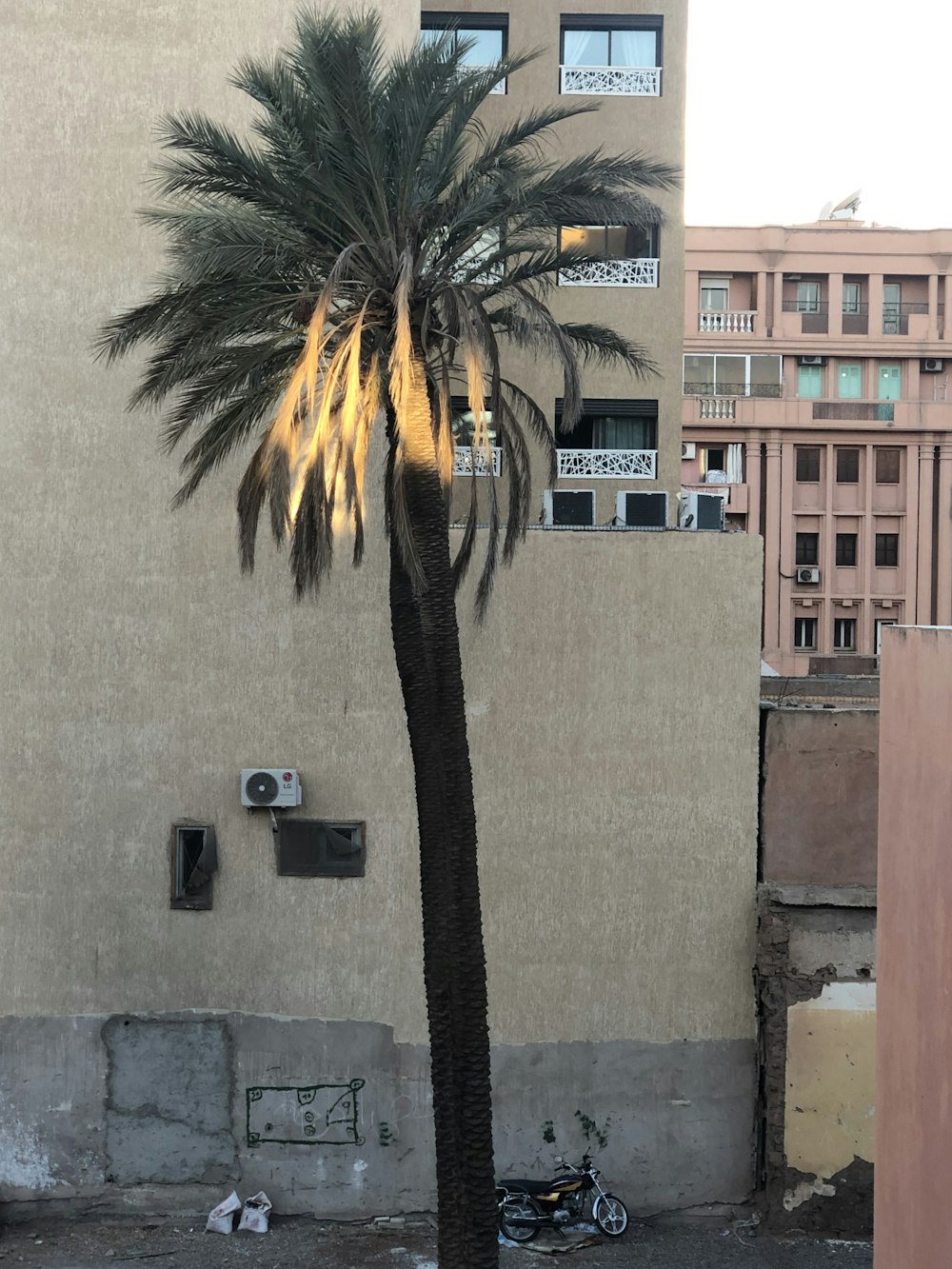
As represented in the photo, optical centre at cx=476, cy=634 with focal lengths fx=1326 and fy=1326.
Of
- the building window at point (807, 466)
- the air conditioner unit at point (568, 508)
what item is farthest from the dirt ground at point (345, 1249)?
the building window at point (807, 466)

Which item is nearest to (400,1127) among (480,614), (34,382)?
(480,614)

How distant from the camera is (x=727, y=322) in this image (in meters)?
44.0

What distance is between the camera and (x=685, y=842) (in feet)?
45.1

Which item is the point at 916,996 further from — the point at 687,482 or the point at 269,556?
the point at 687,482

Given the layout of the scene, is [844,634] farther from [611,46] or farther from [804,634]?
[611,46]

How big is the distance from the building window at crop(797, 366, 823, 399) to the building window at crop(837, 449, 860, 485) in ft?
7.09

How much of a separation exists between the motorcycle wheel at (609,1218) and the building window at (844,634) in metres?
32.9

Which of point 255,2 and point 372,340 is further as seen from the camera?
point 255,2

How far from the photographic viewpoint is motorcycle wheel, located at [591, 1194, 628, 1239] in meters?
13.1

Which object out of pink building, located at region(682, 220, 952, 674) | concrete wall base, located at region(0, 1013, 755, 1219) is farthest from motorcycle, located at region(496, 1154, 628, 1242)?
pink building, located at region(682, 220, 952, 674)

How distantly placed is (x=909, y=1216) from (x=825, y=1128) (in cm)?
653

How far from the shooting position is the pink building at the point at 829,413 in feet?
144

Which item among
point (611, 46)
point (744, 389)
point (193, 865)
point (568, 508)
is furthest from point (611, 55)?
point (744, 389)

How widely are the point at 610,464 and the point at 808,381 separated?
2903 centimetres
